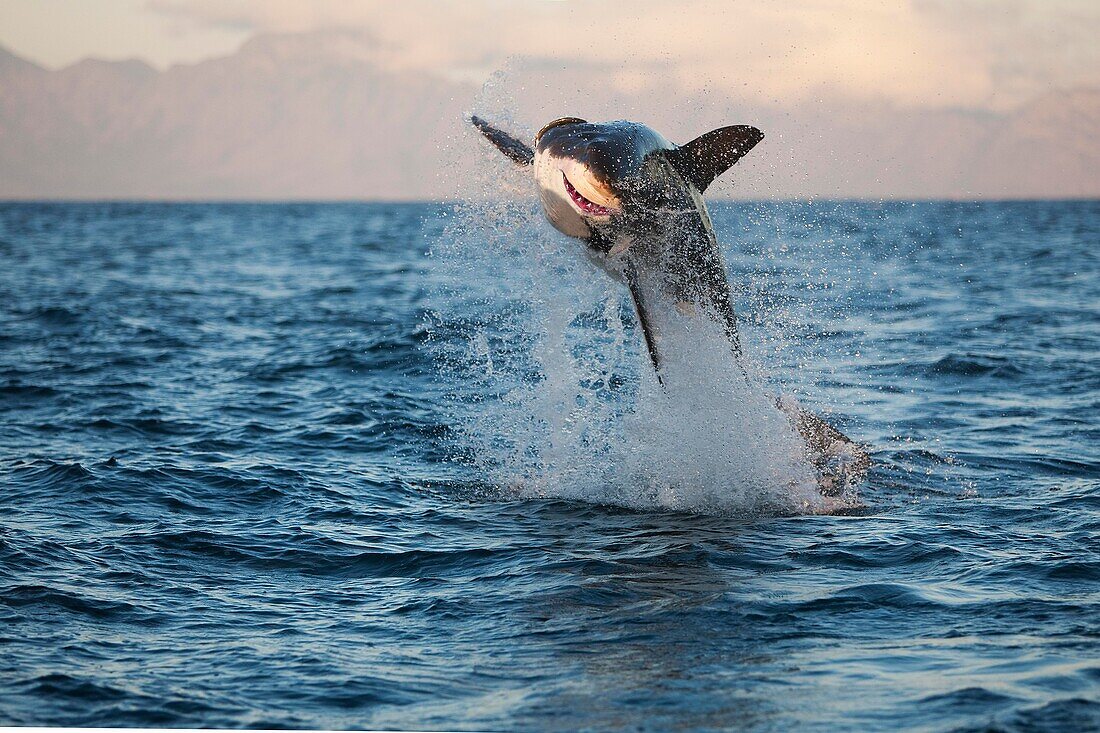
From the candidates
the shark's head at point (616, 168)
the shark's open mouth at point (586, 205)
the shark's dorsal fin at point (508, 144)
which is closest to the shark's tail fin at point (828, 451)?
the shark's head at point (616, 168)

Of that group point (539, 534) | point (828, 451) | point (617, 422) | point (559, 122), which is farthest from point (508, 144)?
point (828, 451)

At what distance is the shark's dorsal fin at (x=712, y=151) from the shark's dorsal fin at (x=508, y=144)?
1209 millimetres

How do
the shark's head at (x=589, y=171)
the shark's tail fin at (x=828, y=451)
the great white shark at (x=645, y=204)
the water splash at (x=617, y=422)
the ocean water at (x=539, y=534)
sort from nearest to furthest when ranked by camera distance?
the ocean water at (x=539, y=534)
the shark's head at (x=589, y=171)
the great white shark at (x=645, y=204)
the water splash at (x=617, y=422)
the shark's tail fin at (x=828, y=451)

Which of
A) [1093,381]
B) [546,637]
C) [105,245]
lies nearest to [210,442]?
[546,637]

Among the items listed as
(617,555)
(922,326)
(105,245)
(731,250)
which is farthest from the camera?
(105,245)

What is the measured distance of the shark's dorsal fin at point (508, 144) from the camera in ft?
32.1

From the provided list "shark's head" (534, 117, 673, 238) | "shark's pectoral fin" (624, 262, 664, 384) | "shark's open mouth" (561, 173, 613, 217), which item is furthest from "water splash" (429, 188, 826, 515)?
"shark's open mouth" (561, 173, 613, 217)

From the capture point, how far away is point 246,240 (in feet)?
214

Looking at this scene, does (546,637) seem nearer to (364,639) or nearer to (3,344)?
(364,639)

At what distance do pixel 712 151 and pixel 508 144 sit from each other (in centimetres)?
182

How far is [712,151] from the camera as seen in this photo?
9.30 meters

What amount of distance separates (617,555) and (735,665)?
2.23 m

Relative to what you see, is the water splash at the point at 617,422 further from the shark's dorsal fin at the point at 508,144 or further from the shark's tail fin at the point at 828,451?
the shark's dorsal fin at the point at 508,144

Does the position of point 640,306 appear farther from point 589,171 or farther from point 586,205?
point 589,171
